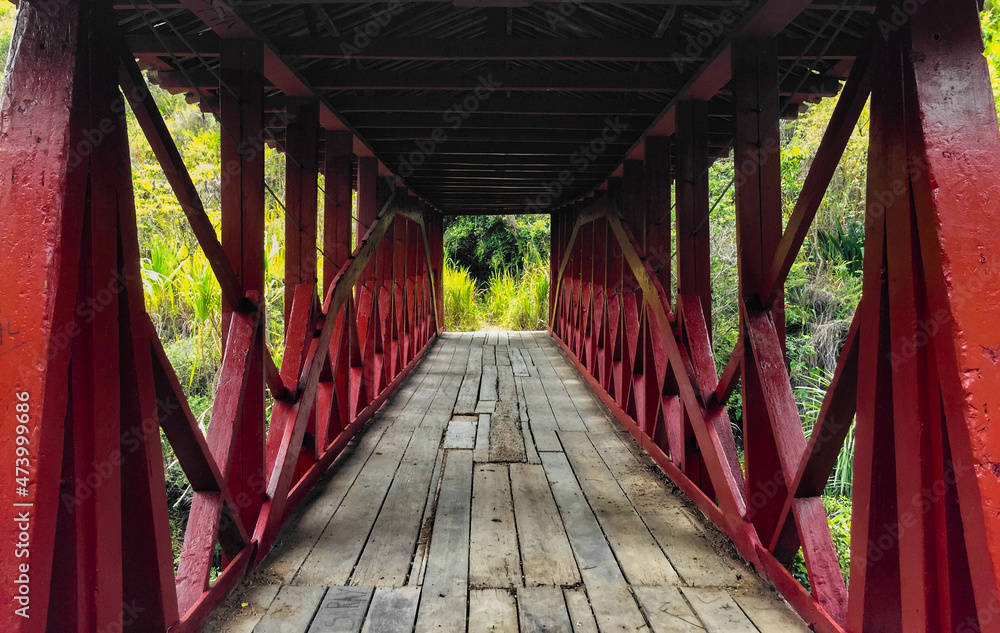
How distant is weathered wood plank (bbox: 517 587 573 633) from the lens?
1.68m

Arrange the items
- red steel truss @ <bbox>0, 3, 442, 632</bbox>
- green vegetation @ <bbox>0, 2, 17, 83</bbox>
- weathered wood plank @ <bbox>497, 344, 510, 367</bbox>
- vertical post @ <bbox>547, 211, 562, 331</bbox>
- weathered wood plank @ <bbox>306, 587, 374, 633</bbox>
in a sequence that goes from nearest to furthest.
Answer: red steel truss @ <bbox>0, 3, 442, 632</bbox>, weathered wood plank @ <bbox>306, 587, 374, 633</bbox>, weathered wood plank @ <bbox>497, 344, 510, 367</bbox>, vertical post @ <bbox>547, 211, 562, 331</bbox>, green vegetation @ <bbox>0, 2, 17, 83</bbox>

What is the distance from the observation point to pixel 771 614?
175 cm

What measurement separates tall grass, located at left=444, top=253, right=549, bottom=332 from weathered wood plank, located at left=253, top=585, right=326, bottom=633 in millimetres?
9221

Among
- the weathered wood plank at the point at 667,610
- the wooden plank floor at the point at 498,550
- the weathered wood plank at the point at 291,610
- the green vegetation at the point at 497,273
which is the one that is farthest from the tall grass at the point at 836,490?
the green vegetation at the point at 497,273

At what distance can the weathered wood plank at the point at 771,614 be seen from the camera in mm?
1673

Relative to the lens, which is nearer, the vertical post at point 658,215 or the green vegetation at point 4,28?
the vertical post at point 658,215

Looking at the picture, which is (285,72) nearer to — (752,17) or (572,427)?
(752,17)

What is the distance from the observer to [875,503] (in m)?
1.34

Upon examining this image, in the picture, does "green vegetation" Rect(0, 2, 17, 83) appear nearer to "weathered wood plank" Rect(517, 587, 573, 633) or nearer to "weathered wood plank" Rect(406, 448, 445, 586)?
"weathered wood plank" Rect(406, 448, 445, 586)

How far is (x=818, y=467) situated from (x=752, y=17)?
1327 mm

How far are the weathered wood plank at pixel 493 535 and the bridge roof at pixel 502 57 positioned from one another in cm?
170

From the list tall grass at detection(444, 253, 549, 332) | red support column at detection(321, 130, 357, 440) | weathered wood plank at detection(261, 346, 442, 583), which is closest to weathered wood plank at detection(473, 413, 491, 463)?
weathered wood plank at detection(261, 346, 442, 583)

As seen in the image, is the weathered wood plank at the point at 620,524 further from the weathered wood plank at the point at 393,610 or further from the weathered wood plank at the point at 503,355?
the weathered wood plank at the point at 503,355

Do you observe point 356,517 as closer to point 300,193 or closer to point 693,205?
point 300,193
